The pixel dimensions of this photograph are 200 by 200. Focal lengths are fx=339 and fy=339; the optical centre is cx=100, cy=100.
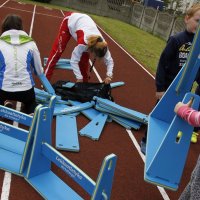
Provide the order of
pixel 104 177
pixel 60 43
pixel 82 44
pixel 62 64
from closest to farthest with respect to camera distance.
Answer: pixel 104 177, pixel 82 44, pixel 60 43, pixel 62 64

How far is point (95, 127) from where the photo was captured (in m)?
5.43

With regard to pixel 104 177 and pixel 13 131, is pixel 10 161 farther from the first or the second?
pixel 104 177

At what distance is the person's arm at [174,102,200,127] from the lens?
2602 millimetres

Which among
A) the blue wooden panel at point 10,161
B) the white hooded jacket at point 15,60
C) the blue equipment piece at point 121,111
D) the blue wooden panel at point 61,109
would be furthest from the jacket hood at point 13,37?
the blue equipment piece at point 121,111

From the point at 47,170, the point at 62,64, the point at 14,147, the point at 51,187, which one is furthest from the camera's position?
the point at 62,64

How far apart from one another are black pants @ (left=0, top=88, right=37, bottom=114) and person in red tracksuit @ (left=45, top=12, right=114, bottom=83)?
1.29 m

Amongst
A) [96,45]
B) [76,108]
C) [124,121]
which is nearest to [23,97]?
[76,108]

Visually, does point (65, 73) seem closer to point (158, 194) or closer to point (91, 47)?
point (91, 47)

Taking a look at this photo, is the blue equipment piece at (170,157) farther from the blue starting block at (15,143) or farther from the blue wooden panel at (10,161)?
the blue wooden panel at (10,161)

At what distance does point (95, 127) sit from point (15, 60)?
163 cm

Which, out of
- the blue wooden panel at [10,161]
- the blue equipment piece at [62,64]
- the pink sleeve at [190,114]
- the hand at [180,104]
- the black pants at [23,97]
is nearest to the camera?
the pink sleeve at [190,114]

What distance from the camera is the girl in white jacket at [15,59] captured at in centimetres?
480

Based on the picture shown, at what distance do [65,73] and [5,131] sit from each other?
4368 millimetres

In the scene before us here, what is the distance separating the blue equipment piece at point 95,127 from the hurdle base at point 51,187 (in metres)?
1.36
